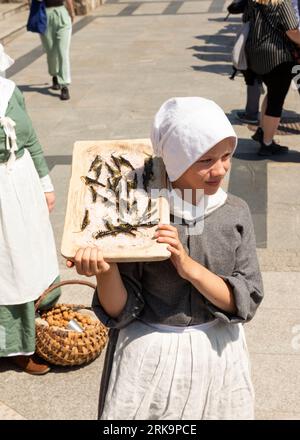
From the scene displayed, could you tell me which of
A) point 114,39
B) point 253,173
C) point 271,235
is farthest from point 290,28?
point 114,39

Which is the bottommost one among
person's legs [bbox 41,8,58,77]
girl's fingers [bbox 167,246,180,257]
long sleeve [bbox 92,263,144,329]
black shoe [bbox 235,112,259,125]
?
black shoe [bbox 235,112,259,125]

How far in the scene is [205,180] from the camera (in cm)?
181

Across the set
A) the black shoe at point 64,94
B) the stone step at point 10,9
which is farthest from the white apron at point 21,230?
the stone step at point 10,9

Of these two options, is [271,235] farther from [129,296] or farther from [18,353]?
[129,296]

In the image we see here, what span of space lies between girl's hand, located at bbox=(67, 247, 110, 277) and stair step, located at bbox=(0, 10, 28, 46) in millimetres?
11782

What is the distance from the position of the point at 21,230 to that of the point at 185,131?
171cm

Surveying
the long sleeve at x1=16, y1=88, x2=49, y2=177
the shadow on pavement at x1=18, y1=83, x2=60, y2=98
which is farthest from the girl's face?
the shadow on pavement at x1=18, y1=83, x2=60, y2=98

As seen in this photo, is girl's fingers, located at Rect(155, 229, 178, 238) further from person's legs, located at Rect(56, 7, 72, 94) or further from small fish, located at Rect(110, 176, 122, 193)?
person's legs, located at Rect(56, 7, 72, 94)

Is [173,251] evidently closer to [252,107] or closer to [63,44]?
[252,107]

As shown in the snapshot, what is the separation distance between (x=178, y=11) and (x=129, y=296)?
1512 centimetres

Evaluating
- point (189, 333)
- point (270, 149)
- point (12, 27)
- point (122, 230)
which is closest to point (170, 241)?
point (122, 230)

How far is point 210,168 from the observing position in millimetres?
1788

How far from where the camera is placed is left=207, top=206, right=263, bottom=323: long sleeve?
1.86m

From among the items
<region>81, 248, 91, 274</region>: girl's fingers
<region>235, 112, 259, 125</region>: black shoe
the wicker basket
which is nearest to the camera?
<region>81, 248, 91, 274</region>: girl's fingers
